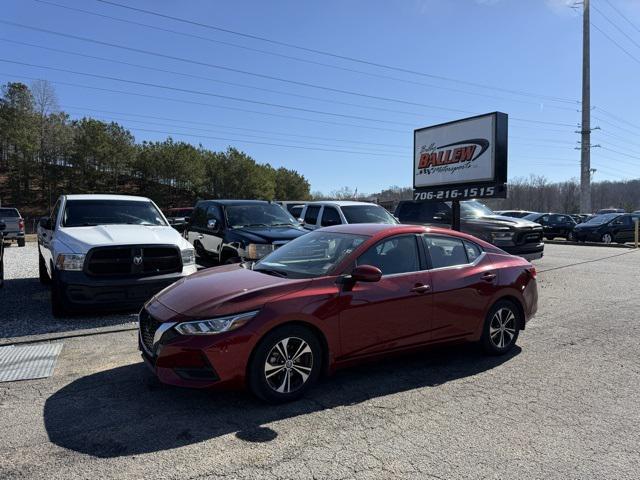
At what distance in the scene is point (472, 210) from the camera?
1412 centimetres

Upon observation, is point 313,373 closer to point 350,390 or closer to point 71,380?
point 350,390

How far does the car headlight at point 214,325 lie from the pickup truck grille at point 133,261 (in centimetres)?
346

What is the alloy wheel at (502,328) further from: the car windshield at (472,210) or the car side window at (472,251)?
the car windshield at (472,210)

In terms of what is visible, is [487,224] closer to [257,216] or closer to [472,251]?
[257,216]

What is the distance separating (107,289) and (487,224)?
936cm

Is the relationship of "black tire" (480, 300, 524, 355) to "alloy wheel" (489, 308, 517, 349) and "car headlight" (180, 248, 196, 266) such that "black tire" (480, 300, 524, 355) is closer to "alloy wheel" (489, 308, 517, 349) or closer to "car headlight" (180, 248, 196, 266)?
"alloy wheel" (489, 308, 517, 349)

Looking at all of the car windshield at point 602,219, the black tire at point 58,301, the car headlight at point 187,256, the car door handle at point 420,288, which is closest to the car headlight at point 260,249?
the car headlight at point 187,256

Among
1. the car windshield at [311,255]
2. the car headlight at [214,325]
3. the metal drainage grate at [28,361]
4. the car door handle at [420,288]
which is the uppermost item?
the car windshield at [311,255]

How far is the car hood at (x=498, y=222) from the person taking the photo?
1231 cm

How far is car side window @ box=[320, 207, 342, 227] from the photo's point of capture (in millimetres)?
11719

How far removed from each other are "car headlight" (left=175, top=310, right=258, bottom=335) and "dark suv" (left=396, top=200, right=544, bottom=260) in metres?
9.50

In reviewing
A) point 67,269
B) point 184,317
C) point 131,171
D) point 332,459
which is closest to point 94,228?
point 67,269

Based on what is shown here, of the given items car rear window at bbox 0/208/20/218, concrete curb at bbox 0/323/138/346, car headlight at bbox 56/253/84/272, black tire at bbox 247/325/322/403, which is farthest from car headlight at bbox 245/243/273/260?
car rear window at bbox 0/208/20/218

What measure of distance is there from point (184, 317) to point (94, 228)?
14.6 feet
